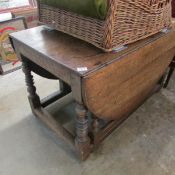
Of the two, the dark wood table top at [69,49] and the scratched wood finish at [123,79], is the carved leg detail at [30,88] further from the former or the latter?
the scratched wood finish at [123,79]

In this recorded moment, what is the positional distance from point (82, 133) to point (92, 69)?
47 cm

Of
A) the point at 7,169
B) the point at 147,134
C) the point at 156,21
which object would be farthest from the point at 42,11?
the point at 147,134

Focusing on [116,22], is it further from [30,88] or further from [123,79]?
[30,88]

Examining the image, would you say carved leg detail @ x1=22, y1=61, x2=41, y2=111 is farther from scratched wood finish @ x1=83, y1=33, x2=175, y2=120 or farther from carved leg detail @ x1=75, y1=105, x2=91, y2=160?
scratched wood finish @ x1=83, y1=33, x2=175, y2=120

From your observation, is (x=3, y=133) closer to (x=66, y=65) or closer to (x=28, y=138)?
(x=28, y=138)

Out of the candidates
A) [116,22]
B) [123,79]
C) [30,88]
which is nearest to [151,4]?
[116,22]

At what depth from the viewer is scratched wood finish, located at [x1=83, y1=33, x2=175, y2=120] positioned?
0.91m

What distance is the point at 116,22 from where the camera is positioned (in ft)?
2.96

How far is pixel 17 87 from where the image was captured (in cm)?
195

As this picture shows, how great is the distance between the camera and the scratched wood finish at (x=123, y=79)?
0.91 m

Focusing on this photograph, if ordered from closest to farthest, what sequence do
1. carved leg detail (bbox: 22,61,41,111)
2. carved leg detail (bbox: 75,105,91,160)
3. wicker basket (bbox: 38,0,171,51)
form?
wicker basket (bbox: 38,0,171,51) → carved leg detail (bbox: 75,105,91,160) → carved leg detail (bbox: 22,61,41,111)

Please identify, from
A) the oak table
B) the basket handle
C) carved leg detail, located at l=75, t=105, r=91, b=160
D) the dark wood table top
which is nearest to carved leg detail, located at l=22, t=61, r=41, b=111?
the oak table

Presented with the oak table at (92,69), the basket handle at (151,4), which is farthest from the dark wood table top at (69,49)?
the basket handle at (151,4)

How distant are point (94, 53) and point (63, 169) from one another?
78cm
